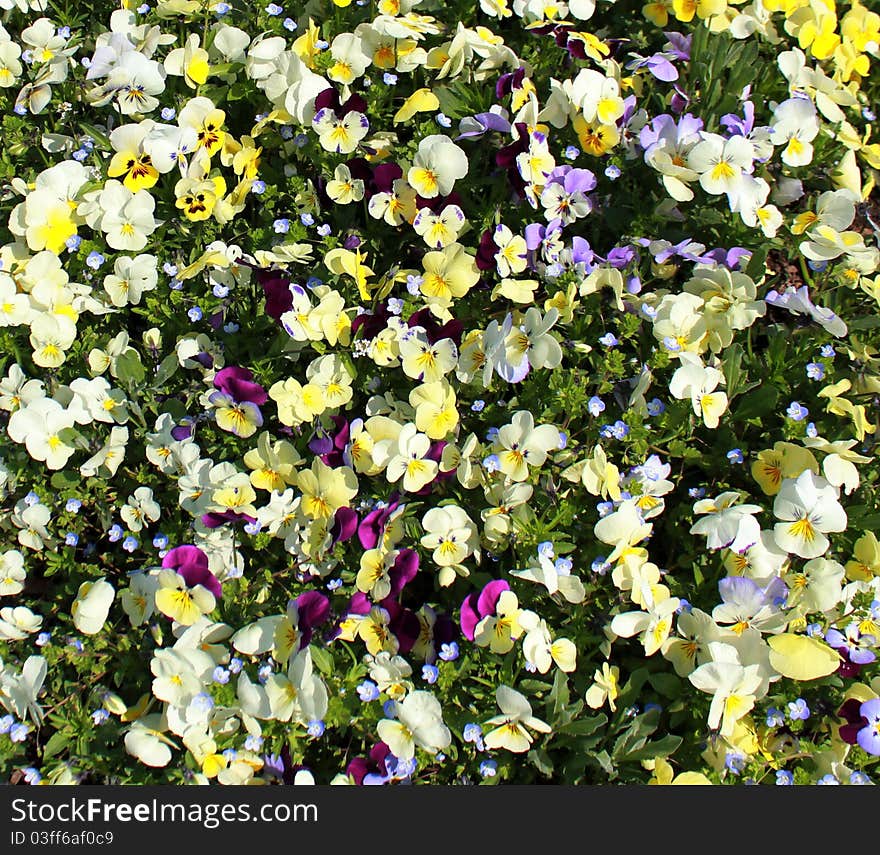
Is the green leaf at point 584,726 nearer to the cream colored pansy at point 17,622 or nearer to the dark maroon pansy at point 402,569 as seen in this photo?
the dark maroon pansy at point 402,569

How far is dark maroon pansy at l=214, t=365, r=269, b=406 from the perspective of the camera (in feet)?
8.78

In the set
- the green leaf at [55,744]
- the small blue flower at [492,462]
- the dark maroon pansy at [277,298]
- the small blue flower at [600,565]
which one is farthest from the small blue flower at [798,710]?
the green leaf at [55,744]

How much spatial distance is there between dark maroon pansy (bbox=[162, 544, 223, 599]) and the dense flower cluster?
0.04 ft

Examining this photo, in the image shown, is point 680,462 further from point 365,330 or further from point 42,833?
point 42,833

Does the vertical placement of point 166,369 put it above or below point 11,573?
above

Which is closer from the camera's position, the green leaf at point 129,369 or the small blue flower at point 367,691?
the small blue flower at point 367,691

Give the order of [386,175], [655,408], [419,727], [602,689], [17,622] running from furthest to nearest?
[386,175] < [655,408] < [17,622] < [602,689] < [419,727]

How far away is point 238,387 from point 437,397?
0.57m

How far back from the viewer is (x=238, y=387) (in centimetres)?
269

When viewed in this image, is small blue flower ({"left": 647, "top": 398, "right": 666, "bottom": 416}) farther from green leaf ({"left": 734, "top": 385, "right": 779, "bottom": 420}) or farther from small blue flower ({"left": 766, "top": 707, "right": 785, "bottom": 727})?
small blue flower ({"left": 766, "top": 707, "right": 785, "bottom": 727})

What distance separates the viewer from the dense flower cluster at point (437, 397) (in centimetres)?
239

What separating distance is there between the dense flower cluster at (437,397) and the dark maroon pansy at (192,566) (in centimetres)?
1

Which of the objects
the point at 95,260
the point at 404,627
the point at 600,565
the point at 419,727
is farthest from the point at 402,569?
the point at 95,260

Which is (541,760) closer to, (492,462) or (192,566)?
(492,462)
